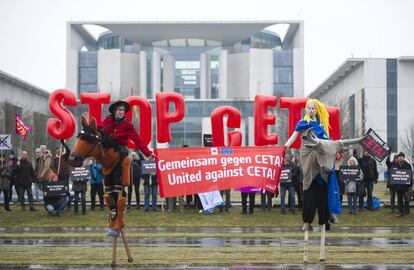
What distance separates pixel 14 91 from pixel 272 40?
190 feet

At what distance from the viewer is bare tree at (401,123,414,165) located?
245 feet

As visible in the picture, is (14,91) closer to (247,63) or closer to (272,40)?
(247,63)

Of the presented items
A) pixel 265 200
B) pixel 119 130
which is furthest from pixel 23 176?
pixel 119 130

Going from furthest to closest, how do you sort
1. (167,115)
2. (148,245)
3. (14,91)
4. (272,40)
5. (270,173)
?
(272,40) < (14,91) < (167,115) < (270,173) < (148,245)

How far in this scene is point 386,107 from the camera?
83750mm

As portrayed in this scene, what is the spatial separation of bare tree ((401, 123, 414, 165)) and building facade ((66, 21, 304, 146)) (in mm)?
32514

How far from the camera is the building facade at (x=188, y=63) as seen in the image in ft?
378

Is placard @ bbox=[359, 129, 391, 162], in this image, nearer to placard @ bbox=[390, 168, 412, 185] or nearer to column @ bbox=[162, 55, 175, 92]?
placard @ bbox=[390, 168, 412, 185]

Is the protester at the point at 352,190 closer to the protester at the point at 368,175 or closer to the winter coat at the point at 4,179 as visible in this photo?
the protester at the point at 368,175

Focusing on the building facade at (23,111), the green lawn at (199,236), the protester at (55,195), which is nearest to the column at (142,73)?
the building facade at (23,111)

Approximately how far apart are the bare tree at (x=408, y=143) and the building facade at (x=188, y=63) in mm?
32514

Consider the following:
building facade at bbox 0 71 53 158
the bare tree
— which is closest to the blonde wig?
building facade at bbox 0 71 53 158

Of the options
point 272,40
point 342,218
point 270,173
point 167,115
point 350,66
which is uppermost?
Answer: point 272,40

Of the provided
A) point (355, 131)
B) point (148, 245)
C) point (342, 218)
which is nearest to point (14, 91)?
point (355, 131)
